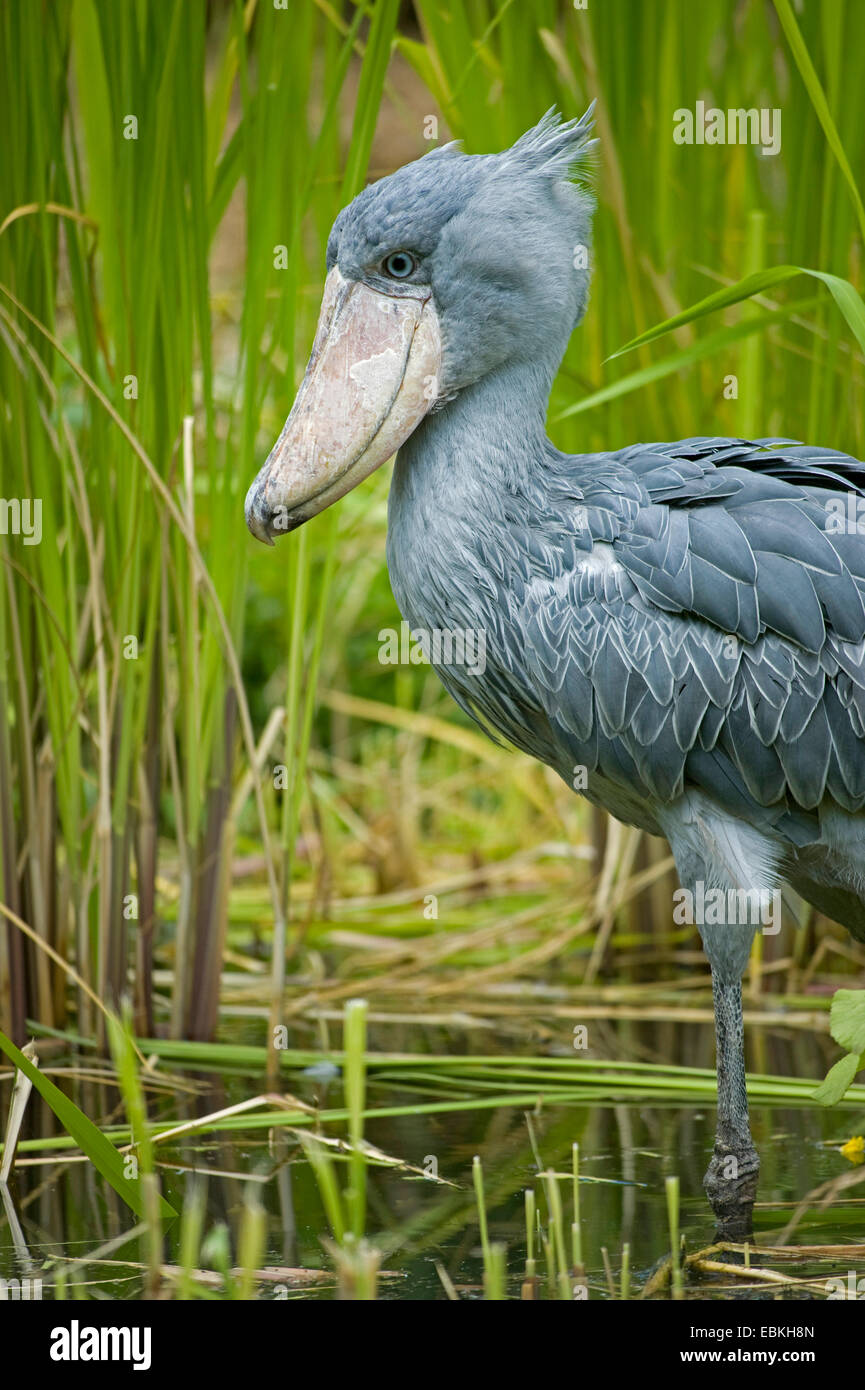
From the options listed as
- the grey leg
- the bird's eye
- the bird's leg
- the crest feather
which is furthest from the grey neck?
the bird's leg

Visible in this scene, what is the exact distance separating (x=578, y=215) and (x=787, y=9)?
50 centimetres

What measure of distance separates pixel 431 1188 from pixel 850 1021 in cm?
89

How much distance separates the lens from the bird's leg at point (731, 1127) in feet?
8.68

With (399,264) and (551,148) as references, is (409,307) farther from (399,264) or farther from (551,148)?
(551,148)

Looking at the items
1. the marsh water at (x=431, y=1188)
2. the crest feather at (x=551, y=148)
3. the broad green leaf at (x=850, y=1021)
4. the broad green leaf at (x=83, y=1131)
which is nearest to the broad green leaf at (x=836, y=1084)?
the broad green leaf at (x=850, y=1021)

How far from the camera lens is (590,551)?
2646mm

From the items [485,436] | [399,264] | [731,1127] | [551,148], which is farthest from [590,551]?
[731,1127]

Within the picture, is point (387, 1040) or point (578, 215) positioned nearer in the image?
point (578, 215)

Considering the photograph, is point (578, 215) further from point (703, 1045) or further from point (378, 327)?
point (703, 1045)

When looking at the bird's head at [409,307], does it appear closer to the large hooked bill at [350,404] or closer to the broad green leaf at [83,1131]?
the large hooked bill at [350,404]

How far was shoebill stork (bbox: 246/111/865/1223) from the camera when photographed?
258cm

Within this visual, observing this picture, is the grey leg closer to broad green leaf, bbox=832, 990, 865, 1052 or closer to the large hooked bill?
broad green leaf, bbox=832, 990, 865, 1052

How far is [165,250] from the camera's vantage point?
3.27 m

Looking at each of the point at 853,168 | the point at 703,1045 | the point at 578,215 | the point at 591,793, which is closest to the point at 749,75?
the point at 853,168
